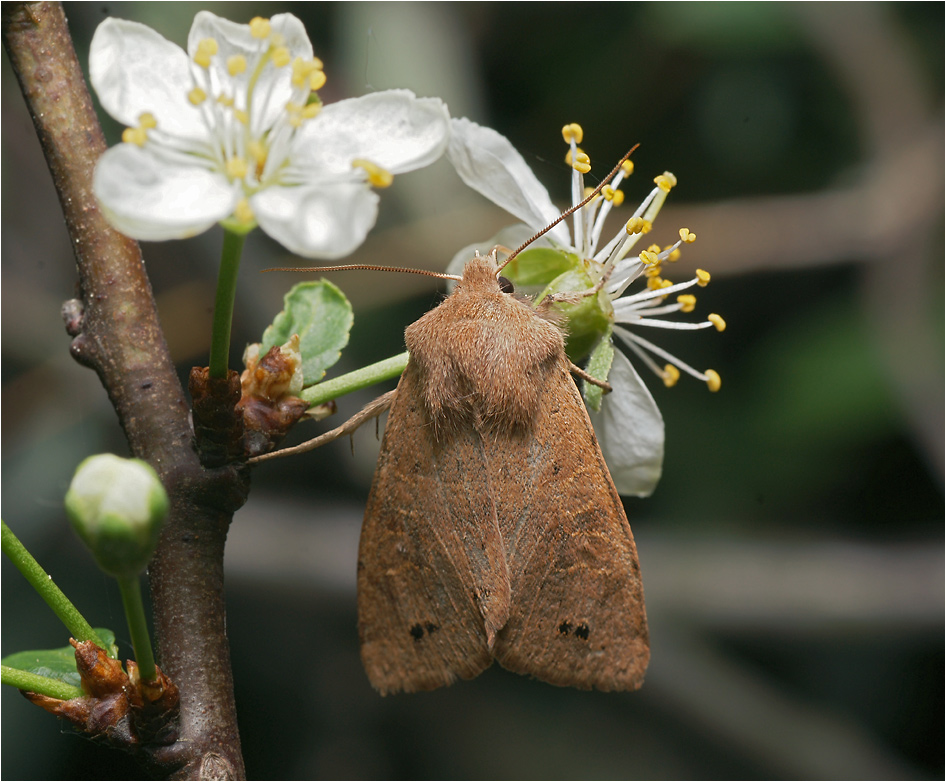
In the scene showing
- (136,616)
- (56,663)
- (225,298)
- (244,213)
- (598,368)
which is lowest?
(56,663)

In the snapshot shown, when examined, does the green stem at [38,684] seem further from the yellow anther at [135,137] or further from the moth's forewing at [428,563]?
the yellow anther at [135,137]

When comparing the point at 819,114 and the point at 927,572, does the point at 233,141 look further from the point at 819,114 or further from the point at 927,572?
the point at 927,572

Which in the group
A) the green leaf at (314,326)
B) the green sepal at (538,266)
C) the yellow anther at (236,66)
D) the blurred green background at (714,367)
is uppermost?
the yellow anther at (236,66)

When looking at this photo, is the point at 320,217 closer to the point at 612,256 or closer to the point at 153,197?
the point at 153,197

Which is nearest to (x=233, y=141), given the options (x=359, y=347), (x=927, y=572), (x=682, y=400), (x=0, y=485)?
(x=359, y=347)

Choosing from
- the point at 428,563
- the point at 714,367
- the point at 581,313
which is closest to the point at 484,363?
the point at 581,313

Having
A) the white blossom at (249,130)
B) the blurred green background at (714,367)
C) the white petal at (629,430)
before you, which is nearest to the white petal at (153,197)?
the white blossom at (249,130)

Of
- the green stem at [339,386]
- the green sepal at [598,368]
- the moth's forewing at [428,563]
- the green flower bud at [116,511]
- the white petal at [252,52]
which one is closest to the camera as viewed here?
the green flower bud at [116,511]
